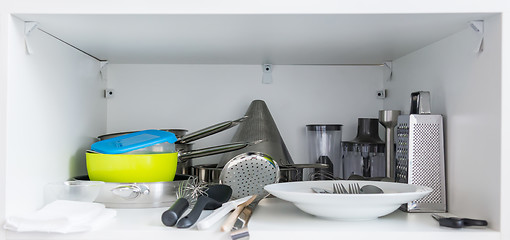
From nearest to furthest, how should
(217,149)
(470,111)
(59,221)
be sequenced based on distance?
1. (59,221)
2. (470,111)
3. (217,149)

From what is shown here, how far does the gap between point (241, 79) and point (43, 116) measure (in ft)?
1.95

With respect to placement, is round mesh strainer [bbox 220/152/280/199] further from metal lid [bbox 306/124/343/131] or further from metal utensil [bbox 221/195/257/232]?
metal lid [bbox 306/124/343/131]

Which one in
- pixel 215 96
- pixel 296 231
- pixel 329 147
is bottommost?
pixel 296 231

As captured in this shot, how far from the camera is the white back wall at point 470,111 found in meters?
0.79

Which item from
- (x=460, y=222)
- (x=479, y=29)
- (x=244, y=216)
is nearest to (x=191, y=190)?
(x=244, y=216)

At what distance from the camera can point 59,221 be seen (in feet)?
2.48

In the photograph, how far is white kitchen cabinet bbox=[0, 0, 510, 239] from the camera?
78 centimetres

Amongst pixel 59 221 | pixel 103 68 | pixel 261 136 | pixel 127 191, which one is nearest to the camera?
pixel 59 221

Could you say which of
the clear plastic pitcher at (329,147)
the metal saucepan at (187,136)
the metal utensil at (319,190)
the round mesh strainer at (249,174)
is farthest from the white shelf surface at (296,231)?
the clear plastic pitcher at (329,147)

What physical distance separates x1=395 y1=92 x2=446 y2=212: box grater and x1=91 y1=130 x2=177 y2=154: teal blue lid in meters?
0.49

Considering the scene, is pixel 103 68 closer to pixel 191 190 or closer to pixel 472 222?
pixel 191 190

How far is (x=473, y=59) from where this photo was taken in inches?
33.9
